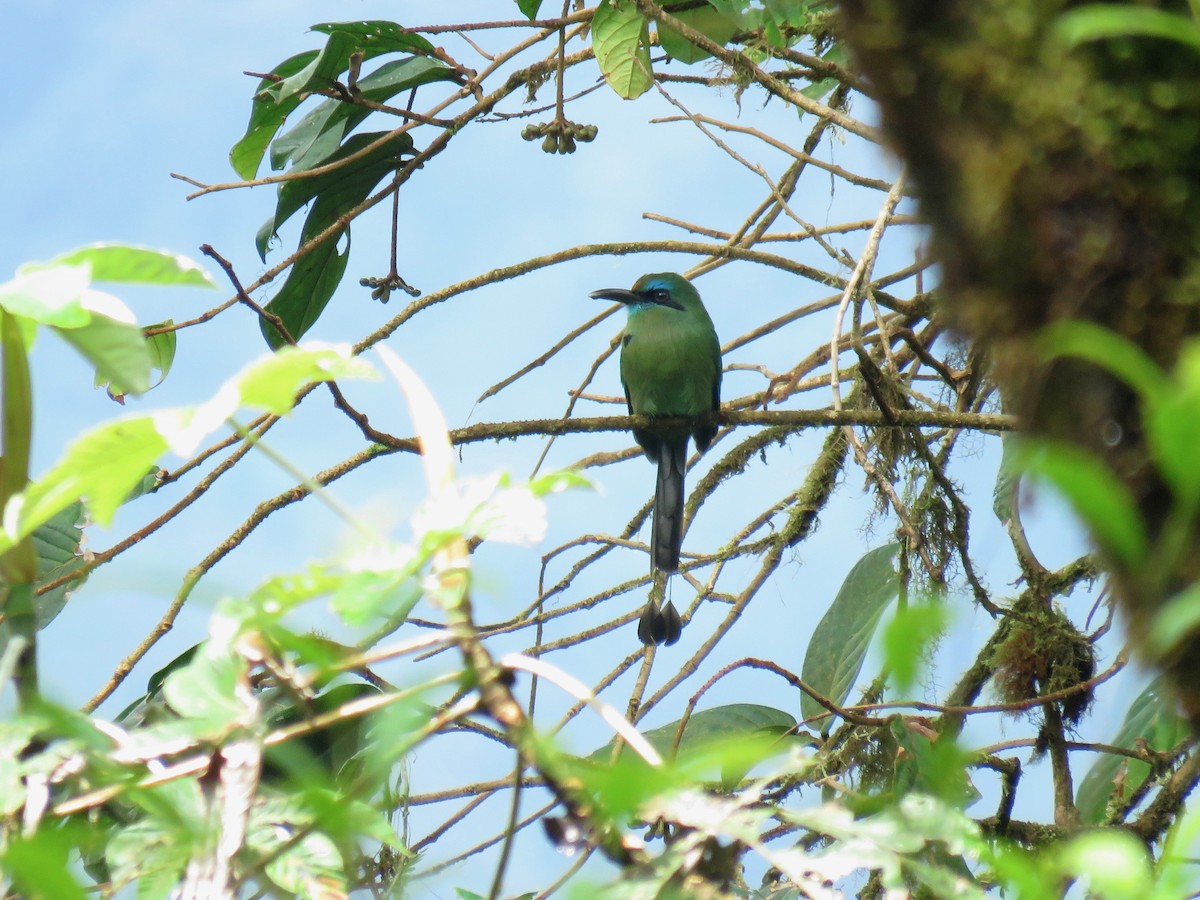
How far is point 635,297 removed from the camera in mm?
5328

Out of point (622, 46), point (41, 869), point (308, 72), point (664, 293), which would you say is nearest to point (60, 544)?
point (308, 72)

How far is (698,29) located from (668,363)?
6.27ft

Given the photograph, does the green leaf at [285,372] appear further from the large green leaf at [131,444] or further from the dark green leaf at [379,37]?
the dark green leaf at [379,37]

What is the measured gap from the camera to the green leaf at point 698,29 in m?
3.51

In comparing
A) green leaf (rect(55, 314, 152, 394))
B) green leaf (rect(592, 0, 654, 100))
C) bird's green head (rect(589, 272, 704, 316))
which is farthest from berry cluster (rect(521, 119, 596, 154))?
green leaf (rect(55, 314, 152, 394))

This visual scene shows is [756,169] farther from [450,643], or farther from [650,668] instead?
[450,643]

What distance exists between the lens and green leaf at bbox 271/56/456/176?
141 inches

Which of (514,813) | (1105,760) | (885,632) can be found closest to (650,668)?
(1105,760)

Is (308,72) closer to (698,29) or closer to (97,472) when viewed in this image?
(698,29)

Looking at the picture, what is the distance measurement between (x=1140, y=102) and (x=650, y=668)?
240cm

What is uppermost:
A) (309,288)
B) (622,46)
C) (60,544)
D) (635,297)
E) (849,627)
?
(635,297)

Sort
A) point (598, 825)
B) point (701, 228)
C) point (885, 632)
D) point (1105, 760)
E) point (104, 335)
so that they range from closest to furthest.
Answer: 1. point (885, 632)
2. point (598, 825)
3. point (104, 335)
4. point (1105, 760)
5. point (701, 228)

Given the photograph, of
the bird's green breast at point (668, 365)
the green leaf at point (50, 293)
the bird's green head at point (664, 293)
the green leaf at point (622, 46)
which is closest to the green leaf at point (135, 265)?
the green leaf at point (50, 293)

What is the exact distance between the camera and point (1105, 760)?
306 centimetres
